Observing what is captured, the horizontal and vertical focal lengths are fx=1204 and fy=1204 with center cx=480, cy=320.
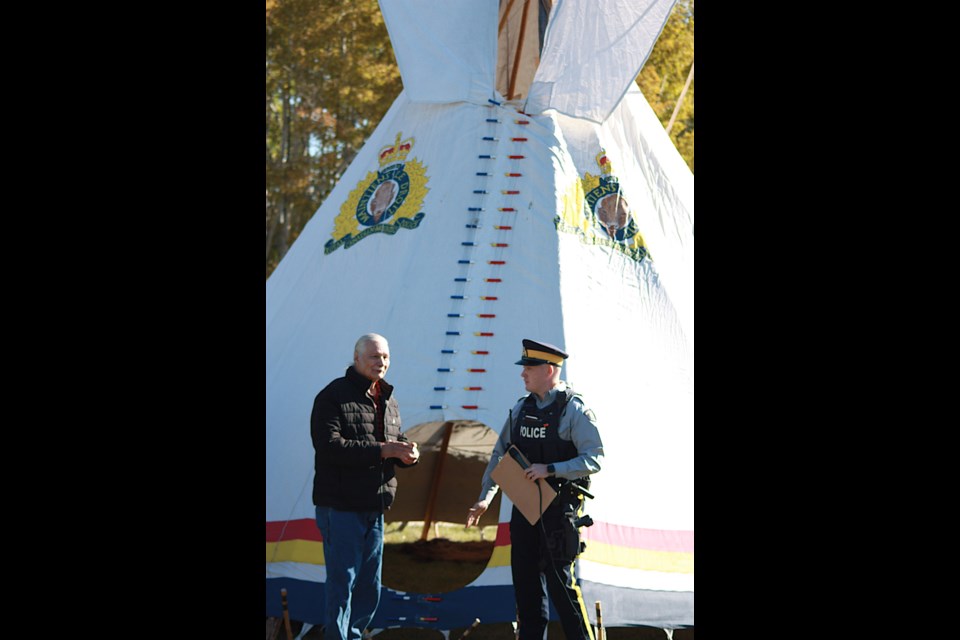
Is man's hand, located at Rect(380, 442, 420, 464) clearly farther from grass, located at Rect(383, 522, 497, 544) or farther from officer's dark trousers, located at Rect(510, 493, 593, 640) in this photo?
grass, located at Rect(383, 522, 497, 544)

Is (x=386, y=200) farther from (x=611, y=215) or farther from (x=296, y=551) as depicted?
(x=296, y=551)

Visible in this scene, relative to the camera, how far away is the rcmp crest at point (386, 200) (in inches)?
317

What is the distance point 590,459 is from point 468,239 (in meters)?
2.40

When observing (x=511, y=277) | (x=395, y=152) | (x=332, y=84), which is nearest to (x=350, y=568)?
(x=511, y=277)

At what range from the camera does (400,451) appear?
18.8 feet

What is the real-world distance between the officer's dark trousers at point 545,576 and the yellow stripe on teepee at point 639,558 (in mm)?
1019

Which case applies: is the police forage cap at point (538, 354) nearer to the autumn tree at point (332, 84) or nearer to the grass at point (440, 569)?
the grass at point (440, 569)

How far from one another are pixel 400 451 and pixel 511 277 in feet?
6.58

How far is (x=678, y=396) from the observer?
24.8 ft

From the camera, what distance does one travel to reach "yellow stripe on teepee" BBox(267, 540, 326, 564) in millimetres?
7027

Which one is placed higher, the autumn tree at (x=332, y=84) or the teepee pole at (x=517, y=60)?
the autumn tree at (x=332, y=84)

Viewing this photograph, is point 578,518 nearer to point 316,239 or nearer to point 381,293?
point 381,293

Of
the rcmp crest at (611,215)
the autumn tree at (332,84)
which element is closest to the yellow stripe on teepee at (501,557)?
the rcmp crest at (611,215)

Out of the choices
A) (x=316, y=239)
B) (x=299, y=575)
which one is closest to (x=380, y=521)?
(x=299, y=575)
